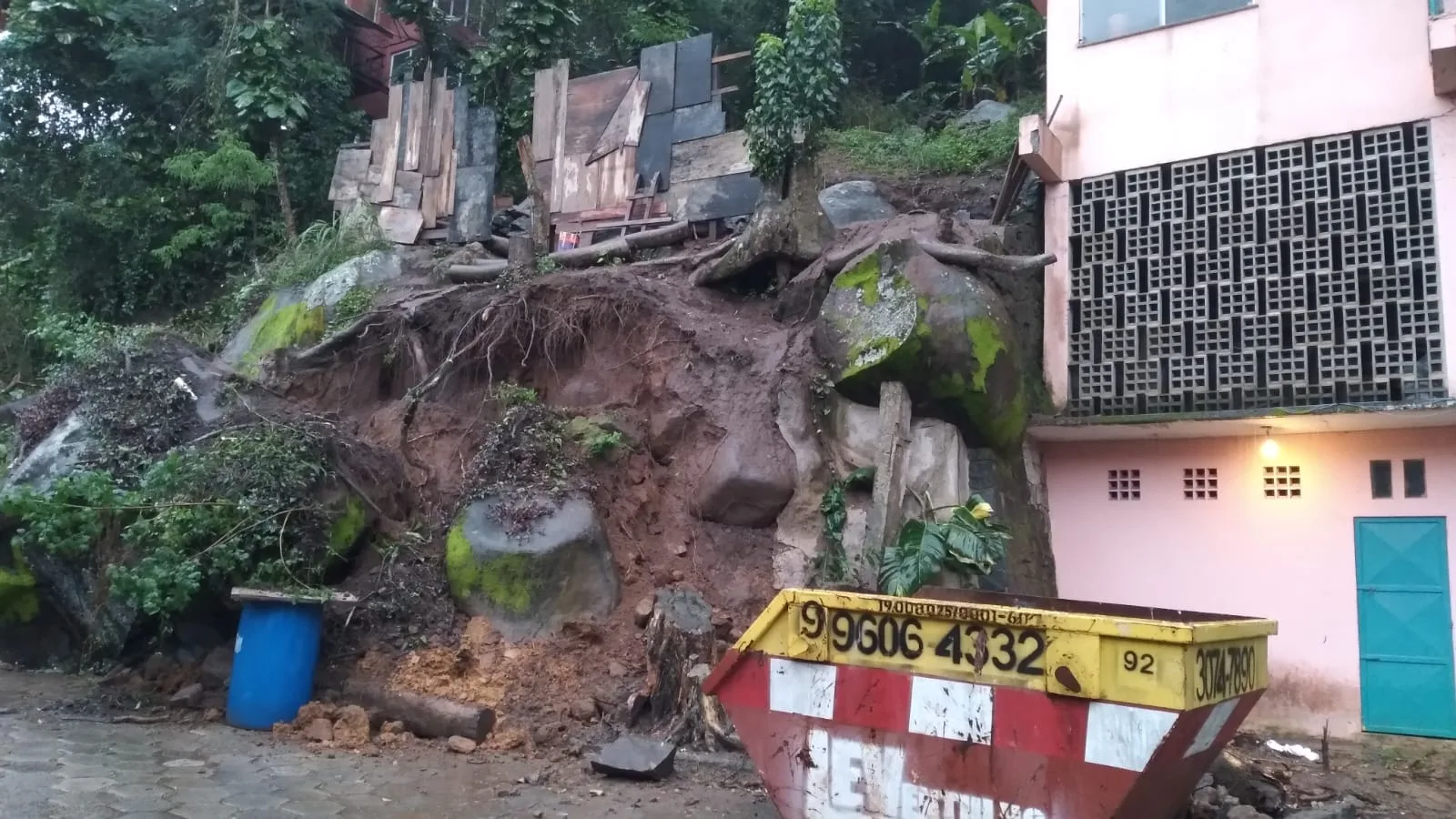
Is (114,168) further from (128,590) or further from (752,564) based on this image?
(752,564)

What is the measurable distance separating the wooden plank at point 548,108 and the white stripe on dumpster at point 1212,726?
1099 centimetres

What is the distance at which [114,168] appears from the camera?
1678 centimetres

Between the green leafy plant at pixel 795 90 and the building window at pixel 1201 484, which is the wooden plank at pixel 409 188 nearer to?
the green leafy plant at pixel 795 90

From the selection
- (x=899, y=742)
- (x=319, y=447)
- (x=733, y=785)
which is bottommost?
(x=733, y=785)

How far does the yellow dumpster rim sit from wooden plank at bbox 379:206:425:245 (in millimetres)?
10773

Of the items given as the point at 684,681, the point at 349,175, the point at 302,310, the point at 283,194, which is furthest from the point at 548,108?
the point at 684,681

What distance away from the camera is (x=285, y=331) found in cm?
1245

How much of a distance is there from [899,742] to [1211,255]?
285 inches

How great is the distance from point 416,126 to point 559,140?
2.56m

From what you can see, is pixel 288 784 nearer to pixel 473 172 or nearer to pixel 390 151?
pixel 473 172

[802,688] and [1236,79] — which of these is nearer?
[802,688]

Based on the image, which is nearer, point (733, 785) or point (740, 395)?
point (733, 785)

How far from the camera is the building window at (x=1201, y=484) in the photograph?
1005 cm

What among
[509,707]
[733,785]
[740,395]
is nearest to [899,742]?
[733,785]
